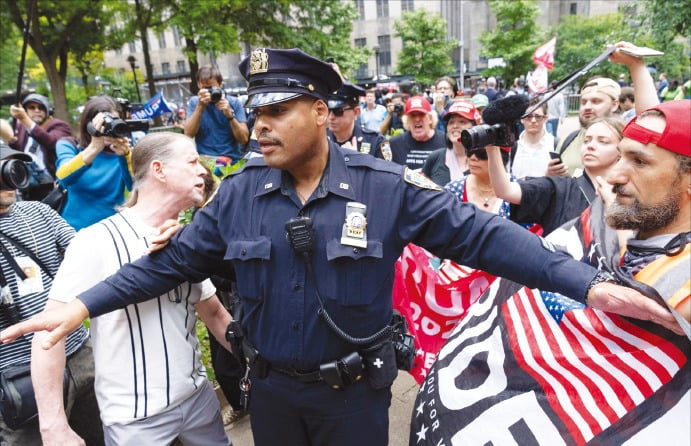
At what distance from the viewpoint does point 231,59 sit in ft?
169

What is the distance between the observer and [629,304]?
4.93 ft

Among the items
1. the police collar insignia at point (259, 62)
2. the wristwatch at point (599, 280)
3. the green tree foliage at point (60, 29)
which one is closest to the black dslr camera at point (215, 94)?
the police collar insignia at point (259, 62)

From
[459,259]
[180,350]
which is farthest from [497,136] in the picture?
[180,350]

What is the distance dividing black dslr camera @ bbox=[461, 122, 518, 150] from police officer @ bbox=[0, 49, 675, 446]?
0.41m

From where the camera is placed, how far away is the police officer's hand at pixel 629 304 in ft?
4.68

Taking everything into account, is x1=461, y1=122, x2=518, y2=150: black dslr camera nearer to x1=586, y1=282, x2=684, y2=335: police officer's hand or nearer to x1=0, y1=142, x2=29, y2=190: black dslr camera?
x1=586, y1=282, x2=684, y2=335: police officer's hand

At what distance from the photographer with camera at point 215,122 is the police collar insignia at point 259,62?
11.1 ft

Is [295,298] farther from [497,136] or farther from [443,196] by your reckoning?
[497,136]

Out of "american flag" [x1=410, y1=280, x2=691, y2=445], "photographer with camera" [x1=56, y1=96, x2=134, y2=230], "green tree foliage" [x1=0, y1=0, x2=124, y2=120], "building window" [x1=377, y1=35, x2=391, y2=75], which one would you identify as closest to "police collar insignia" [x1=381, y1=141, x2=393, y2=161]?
"photographer with camera" [x1=56, y1=96, x2=134, y2=230]

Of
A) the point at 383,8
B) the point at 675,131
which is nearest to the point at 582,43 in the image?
the point at 383,8

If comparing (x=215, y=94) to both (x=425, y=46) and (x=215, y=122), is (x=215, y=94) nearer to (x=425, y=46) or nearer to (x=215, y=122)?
(x=215, y=122)

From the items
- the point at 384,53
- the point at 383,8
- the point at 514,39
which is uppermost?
the point at 383,8

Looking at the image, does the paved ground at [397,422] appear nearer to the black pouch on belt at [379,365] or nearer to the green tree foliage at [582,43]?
the black pouch on belt at [379,365]

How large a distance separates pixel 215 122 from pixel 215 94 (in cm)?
54
